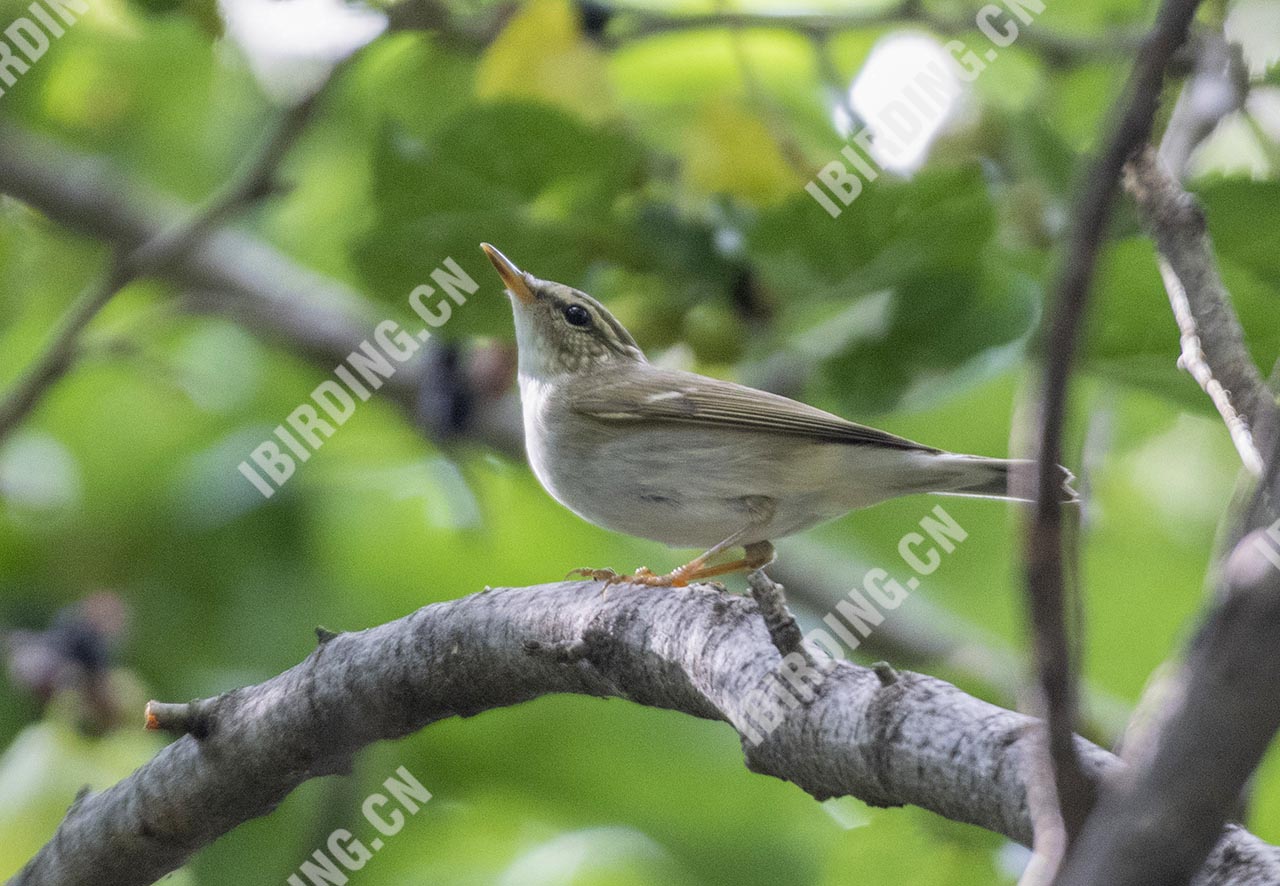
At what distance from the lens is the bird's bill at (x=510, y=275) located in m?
3.64

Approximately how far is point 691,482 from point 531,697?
1245 millimetres

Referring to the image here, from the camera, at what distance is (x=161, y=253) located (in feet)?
13.3

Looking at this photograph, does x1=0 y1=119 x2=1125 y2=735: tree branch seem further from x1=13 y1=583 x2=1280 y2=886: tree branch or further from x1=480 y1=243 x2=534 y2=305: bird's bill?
x1=13 y1=583 x2=1280 y2=886: tree branch

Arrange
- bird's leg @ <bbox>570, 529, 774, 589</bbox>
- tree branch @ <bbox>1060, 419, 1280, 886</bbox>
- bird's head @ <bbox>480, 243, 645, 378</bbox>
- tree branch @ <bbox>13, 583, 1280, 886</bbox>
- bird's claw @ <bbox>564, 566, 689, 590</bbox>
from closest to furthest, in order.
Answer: tree branch @ <bbox>1060, 419, 1280, 886</bbox> → tree branch @ <bbox>13, 583, 1280, 886</bbox> → bird's claw @ <bbox>564, 566, 689, 590</bbox> → bird's leg @ <bbox>570, 529, 774, 589</bbox> → bird's head @ <bbox>480, 243, 645, 378</bbox>

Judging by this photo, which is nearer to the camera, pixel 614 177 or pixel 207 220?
pixel 614 177

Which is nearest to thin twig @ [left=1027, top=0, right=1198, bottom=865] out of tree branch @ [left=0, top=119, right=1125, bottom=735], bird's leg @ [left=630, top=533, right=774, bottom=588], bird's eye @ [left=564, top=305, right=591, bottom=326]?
bird's leg @ [left=630, top=533, right=774, bottom=588]

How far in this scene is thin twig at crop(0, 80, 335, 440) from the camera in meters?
3.75

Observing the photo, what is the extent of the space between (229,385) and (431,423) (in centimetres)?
151

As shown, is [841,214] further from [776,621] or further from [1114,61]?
[776,621]

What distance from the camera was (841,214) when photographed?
3.32 meters

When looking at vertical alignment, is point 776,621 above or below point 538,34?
below

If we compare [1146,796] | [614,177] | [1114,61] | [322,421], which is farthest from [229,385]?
[1146,796]

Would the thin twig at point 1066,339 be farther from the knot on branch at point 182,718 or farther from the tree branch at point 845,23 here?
the tree branch at point 845,23

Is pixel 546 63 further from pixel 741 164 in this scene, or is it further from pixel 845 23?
pixel 845 23
